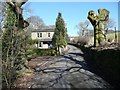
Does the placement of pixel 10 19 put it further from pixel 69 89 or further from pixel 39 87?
pixel 69 89

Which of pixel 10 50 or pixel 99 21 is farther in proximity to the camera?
pixel 99 21

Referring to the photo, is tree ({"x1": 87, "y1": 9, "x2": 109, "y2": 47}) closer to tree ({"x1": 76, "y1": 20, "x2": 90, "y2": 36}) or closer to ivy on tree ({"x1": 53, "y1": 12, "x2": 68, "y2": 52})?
ivy on tree ({"x1": 53, "y1": 12, "x2": 68, "y2": 52})

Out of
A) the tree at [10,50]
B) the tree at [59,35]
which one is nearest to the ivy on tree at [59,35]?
the tree at [59,35]

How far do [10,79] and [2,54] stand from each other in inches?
60.2

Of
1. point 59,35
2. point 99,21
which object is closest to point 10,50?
point 99,21

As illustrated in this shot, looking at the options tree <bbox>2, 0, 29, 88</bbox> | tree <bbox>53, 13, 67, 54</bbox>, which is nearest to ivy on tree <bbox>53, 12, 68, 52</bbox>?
tree <bbox>53, 13, 67, 54</bbox>

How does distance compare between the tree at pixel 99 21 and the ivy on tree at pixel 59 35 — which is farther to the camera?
the ivy on tree at pixel 59 35

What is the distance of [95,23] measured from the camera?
104 ft

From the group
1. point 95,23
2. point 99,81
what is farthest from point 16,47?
point 95,23

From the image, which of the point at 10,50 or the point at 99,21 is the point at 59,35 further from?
the point at 10,50

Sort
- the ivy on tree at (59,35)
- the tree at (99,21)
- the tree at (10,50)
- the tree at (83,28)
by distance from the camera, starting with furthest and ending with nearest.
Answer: the tree at (83,28), the ivy on tree at (59,35), the tree at (99,21), the tree at (10,50)

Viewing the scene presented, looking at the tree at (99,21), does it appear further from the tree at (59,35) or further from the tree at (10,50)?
the tree at (59,35)

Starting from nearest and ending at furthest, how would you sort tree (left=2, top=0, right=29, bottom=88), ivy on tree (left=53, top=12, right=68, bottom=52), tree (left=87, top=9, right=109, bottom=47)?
tree (left=2, top=0, right=29, bottom=88), tree (left=87, top=9, right=109, bottom=47), ivy on tree (left=53, top=12, right=68, bottom=52)

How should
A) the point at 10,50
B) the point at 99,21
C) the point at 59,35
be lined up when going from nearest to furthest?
the point at 10,50 → the point at 99,21 → the point at 59,35
